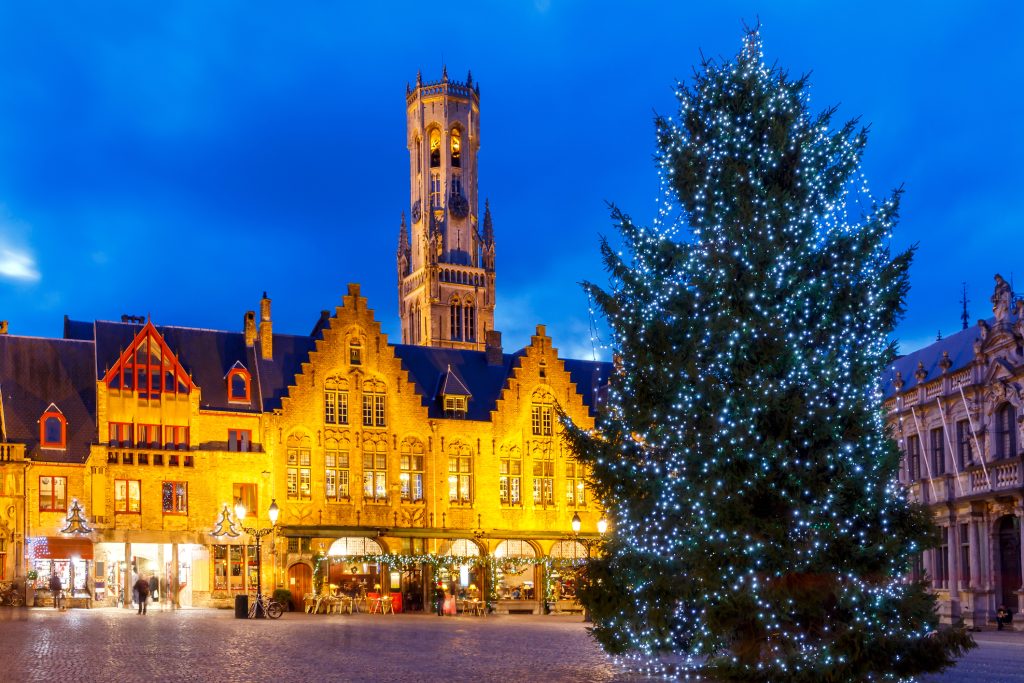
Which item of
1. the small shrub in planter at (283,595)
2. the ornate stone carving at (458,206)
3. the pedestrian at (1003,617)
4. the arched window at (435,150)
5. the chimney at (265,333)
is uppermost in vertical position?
the arched window at (435,150)

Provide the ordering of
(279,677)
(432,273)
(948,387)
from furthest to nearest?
1. (432,273)
2. (948,387)
3. (279,677)

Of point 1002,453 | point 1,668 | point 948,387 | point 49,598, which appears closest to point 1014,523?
point 1002,453

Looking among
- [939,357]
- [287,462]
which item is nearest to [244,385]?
[287,462]

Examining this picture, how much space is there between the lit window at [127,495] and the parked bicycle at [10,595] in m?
5.29

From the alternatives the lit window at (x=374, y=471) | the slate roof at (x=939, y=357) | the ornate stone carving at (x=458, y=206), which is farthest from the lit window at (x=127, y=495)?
the ornate stone carving at (x=458, y=206)

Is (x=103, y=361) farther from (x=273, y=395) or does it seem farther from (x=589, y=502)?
(x=589, y=502)

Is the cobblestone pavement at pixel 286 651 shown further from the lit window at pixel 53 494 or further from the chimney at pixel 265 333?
the chimney at pixel 265 333

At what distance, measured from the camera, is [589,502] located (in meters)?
63.4

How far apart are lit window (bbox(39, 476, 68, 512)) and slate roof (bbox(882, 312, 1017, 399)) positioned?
3363 cm

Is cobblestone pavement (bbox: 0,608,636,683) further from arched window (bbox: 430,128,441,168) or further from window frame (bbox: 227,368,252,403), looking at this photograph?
arched window (bbox: 430,128,441,168)

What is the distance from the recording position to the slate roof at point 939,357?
47.2 m

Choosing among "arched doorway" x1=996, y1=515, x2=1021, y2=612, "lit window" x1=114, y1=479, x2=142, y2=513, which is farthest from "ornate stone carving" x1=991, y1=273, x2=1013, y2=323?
"lit window" x1=114, y1=479, x2=142, y2=513

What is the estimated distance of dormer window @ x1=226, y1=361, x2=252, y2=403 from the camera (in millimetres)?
58344

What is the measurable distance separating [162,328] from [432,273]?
2651 inches
